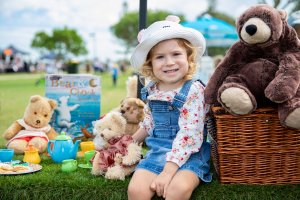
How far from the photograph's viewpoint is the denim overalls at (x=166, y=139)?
91.4 inches

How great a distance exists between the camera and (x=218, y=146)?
224cm

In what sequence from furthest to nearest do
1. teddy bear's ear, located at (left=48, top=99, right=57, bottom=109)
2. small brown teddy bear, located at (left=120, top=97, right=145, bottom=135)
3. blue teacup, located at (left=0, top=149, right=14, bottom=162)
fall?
teddy bear's ear, located at (left=48, top=99, right=57, bottom=109) < small brown teddy bear, located at (left=120, top=97, right=145, bottom=135) < blue teacup, located at (left=0, top=149, right=14, bottom=162)

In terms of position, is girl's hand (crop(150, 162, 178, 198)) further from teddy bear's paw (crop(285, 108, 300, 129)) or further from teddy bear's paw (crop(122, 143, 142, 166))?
teddy bear's paw (crop(285, 108, 300, 129))

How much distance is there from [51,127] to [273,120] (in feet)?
7.43

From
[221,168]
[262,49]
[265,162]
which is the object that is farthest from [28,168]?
[262,49]

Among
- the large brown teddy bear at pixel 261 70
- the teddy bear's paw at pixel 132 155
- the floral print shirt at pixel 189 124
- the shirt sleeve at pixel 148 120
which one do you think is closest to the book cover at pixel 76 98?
the shirt sleeve at pixel 148 120

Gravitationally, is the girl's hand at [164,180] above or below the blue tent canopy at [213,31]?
below

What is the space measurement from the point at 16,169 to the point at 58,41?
210 ft

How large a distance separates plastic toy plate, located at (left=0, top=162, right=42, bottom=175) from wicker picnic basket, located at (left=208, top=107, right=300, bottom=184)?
4.05 ft

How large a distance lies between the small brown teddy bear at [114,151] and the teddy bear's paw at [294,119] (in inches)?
37.2

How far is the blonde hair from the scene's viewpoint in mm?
2486

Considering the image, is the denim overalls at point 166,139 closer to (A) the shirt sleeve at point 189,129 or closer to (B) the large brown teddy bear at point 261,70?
(A) the shirt sleeve at point 189,129

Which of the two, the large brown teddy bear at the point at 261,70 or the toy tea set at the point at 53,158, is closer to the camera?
the large brown teddy bear at the point at 261,70

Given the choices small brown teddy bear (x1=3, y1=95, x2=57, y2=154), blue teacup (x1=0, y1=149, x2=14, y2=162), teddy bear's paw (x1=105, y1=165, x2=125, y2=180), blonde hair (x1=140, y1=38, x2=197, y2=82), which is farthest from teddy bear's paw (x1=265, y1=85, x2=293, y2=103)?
small brown teddy bear (x1=3, y1=95, x2=57, y2=154)
